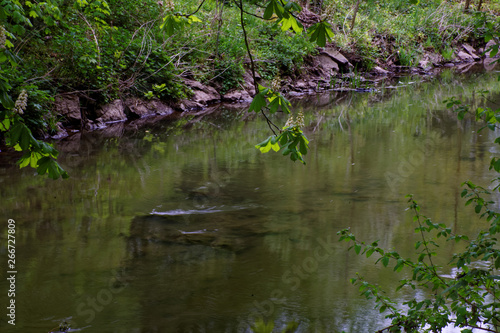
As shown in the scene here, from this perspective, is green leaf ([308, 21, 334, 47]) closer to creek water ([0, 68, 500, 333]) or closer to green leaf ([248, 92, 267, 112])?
green leaf ([248, 92, 267, 112])

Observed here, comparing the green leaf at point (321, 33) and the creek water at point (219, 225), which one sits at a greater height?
the green leaf at point (321, 33)

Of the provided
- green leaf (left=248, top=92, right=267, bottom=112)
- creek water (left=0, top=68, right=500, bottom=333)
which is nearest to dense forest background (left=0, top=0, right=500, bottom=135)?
green leaf (left=248, top=92, right=267, bottom=112)

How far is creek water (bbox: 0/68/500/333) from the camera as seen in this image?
312 cm

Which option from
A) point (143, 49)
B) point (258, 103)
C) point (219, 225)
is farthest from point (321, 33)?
point (143, 49)

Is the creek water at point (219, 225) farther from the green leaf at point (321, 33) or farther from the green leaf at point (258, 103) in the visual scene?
the green leaf at point (321, 33)

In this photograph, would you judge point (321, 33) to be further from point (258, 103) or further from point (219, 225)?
point (219, 225)

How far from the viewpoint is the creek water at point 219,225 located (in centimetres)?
312

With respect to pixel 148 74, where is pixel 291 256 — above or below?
below

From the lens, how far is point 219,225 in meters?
4.49

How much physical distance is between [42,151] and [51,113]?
7.24 meters

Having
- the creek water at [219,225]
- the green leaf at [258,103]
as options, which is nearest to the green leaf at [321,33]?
the green leaf at [258,103]

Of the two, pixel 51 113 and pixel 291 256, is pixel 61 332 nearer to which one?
pixel 291 256

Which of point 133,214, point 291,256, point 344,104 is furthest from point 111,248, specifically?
point 344,104

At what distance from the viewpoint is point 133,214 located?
15.7 feet
